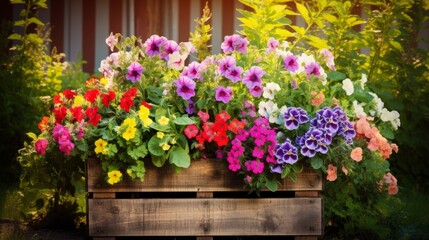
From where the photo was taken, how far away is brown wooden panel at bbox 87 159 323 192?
4.15 meters

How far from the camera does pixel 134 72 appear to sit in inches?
166

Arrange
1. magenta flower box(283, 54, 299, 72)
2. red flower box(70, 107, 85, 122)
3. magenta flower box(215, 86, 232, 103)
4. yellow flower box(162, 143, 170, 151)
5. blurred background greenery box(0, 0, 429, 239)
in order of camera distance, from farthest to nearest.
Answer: blurred background greenery box(0, 0, 429, 239), magenta flower box(283, 54, 299, 72), red flower box(70, 107, 85, 122), magenta flower box(215, 86, 232, 103), yellow flower box(162, 143, 170, 151)

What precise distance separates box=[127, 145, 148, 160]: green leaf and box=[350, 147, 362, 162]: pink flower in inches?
40.8

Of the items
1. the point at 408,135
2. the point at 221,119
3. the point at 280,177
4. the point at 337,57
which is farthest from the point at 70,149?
the point at 408,135

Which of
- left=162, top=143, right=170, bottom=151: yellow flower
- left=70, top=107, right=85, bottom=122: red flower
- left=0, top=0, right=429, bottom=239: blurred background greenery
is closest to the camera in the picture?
left=162, top=143, right=170, bottom=151: yellow flower

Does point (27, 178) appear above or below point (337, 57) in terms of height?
below

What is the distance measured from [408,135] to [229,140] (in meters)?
2.45

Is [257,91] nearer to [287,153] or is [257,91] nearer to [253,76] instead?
[253,76]

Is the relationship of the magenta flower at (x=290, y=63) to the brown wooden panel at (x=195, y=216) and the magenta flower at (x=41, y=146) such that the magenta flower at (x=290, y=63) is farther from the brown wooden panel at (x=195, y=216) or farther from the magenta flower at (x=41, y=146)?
the magenta flower at (x=41, y=146)

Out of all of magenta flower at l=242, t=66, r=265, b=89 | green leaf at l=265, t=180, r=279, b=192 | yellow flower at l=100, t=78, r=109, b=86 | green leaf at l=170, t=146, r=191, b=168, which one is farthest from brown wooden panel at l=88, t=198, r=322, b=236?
yellow flower at l=100, t=78, r=109, b=86

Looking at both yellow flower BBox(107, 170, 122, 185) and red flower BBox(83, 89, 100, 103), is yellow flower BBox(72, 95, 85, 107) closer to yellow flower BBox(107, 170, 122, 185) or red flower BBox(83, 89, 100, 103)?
red flower BBox(83, 89, 100, 103)

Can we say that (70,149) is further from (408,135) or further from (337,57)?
(408,135)

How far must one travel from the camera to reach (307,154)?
4051mm

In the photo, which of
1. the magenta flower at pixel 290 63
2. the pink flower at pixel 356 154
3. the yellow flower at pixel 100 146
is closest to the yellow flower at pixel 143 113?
the yellow flower at pixel 100 146
